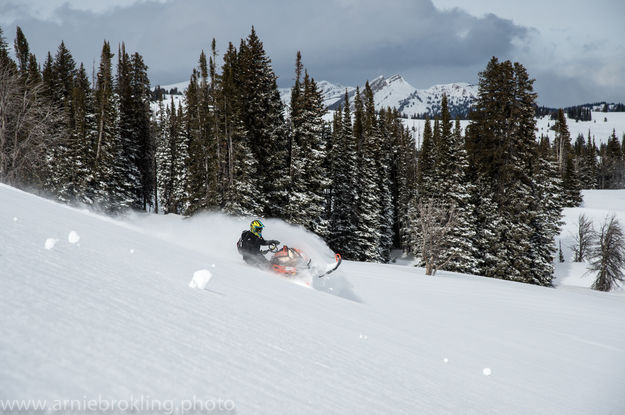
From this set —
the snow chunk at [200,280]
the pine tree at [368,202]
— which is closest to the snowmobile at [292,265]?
the snow chunk at [200,280]

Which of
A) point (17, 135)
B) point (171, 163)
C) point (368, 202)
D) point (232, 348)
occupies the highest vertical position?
point (171, 163)

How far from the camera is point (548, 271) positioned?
114ft

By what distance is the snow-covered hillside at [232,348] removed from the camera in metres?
2.23

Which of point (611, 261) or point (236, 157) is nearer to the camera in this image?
point (236, 157)

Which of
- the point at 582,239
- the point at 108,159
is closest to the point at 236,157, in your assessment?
the point at 108,159

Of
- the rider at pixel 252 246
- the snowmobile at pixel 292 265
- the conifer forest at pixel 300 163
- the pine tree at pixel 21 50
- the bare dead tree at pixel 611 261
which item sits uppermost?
the pine tree at pixel 21 50

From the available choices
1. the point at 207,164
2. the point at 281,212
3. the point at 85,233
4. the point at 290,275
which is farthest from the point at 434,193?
the point at 85,233

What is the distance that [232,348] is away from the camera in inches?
130

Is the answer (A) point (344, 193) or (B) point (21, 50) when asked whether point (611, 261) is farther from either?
(B) point (21, 50)

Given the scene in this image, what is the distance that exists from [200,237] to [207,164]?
18053mm

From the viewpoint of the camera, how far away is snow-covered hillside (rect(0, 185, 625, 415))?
223 centimetres

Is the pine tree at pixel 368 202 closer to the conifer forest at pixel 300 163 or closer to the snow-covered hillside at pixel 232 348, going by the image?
the conifer forest at pixel 300 163

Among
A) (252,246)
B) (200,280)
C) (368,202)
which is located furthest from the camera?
(368,202)

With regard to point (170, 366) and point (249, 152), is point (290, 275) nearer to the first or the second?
point (170, 366)
